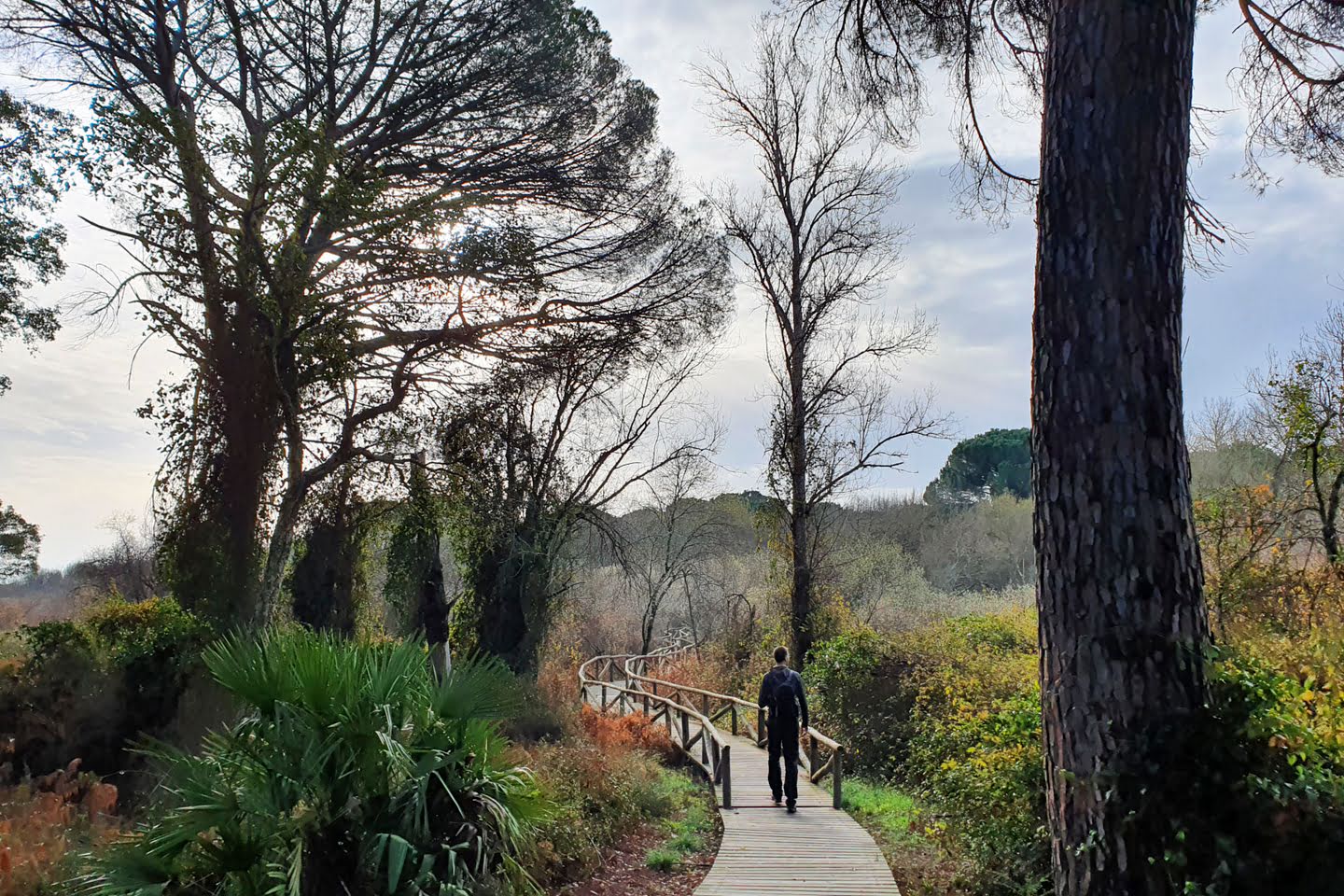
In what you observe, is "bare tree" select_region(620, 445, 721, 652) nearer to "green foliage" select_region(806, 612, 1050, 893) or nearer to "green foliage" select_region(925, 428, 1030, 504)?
"green foliage" select_region(806, 612, 1050, 893)

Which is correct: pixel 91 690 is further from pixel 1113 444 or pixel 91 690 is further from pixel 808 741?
pixel 1113 444

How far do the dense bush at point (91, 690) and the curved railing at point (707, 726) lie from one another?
7.02m

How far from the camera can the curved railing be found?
9.96 m

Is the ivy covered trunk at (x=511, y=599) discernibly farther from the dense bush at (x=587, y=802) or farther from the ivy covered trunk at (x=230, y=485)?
the dense bush at (x=587, y=802)

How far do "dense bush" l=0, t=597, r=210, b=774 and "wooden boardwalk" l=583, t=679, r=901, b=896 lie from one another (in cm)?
756

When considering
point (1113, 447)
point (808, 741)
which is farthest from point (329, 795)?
point (808, 741)

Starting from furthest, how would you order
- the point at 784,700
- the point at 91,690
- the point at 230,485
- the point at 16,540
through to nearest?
the point at 16,540, the point at 230,485, the point at 91,690, the point at 784,700

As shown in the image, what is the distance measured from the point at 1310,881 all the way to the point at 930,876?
3.92m

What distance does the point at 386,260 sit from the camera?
15.7 meters

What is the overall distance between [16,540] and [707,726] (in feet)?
83.7

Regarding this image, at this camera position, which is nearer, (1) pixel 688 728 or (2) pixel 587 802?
(2) pixel 587 802

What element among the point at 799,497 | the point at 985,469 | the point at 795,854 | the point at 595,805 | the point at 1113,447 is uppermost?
the point at 985,469

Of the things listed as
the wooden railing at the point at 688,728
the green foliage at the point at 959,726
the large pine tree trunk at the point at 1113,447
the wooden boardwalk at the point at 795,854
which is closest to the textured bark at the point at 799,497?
the green foliage at the point at 959,726

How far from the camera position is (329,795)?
5.00 meters
